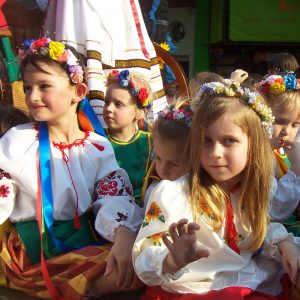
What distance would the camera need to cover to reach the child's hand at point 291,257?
1.67 m

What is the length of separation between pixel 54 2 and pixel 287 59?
1.56 meters

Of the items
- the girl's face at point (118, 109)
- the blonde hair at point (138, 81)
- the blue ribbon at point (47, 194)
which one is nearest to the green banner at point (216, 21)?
the blonde hair at point (138, 81)

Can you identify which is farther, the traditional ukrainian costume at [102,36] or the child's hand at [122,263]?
the traditional ukrainian costume at [102,36]

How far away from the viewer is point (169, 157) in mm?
1942

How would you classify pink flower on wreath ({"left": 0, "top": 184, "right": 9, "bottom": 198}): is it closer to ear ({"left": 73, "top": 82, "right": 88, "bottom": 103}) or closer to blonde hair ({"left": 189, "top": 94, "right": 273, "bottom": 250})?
ear ({"left": 73, "top": 82, "right": 88, "bottom": 103})

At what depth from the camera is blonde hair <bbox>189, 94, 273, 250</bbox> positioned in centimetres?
170

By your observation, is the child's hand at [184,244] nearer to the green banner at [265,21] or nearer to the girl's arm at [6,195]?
the girl's arm at [6,195]

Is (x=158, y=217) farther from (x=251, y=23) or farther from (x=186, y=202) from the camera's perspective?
(x=251, y=23)

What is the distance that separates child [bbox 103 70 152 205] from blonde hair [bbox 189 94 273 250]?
992mm

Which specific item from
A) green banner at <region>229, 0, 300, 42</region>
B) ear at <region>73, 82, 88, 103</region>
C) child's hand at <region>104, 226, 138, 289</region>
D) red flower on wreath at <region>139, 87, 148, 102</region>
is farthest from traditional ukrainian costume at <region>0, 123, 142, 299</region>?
green banner at <region>229, 0, 300, 42</region>

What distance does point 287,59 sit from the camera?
311 cm

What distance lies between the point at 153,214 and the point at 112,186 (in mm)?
515

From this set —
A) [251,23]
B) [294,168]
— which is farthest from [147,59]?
[251,23]

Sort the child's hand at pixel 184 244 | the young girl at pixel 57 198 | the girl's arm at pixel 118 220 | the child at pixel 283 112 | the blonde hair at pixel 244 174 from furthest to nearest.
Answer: the child at pixel 283 112, the young girl at pixel 57 198, the girl's arm at pixel 118 220, the blonde hair at pixel 244 174, the child's hand at pixel 184 244
